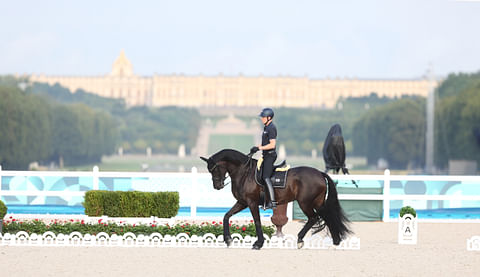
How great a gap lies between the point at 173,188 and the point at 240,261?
1121cm

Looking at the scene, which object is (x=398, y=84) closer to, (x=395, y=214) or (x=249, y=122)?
(x=249, y=122)

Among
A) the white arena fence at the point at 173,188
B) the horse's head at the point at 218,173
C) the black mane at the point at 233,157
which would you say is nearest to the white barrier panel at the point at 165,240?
the horse's head at the point at 218,173

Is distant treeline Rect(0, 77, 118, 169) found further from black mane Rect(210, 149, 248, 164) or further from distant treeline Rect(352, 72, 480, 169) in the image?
black mane Rect(210, 149, 248, 164)

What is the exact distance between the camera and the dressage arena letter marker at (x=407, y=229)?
53.5 feet

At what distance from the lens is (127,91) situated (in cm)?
17838

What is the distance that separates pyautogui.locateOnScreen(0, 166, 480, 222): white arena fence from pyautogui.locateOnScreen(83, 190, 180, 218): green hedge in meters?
3.33

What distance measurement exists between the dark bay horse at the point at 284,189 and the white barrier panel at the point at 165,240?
35 centimetres

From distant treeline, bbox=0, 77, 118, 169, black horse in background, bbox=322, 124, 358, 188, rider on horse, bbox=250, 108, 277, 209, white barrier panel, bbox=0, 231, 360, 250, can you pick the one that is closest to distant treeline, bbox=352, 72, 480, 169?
distant treeline, bbox=0, 77, 118, 169

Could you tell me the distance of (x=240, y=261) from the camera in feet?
43.8

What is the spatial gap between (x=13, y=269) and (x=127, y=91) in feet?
549

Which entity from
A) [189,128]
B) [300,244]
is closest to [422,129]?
[189,128]

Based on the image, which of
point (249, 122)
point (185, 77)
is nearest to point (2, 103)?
point (249, 122)

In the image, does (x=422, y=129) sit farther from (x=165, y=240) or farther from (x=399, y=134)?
(x=165, y=240)

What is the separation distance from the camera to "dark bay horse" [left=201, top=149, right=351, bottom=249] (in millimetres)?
14828
